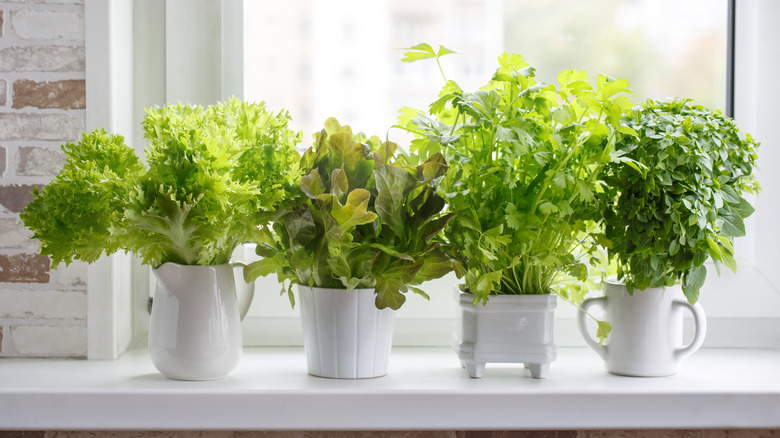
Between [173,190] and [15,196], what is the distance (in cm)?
37

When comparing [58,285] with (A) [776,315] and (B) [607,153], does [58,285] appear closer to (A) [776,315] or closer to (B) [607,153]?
(B) [607,153]

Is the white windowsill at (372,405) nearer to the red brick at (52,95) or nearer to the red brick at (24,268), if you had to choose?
the red brick at (24,268)

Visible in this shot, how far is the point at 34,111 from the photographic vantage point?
0.92 m

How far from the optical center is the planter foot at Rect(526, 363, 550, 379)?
2.78 feet

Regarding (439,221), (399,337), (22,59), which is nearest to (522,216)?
(439,221)

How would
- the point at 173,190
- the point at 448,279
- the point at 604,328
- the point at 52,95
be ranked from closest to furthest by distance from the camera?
the point at 173,190, the point at 604,328, the point at 52,95, the point at 448,279

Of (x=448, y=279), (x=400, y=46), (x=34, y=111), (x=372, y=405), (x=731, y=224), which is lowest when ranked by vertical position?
(x=372, y=405)

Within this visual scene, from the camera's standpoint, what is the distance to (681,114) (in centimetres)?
84

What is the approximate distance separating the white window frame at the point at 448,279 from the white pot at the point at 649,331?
7.9 inches

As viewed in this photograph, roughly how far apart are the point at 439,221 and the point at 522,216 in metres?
0.10

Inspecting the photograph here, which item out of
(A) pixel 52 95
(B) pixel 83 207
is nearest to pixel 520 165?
(B) pixel 83 207

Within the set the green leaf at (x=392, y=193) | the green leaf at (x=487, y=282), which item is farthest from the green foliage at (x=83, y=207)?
the green leaf at (x=487, y=282)

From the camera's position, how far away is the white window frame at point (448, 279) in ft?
3.39

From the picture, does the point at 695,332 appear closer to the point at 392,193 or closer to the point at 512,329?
the point at 512,329
